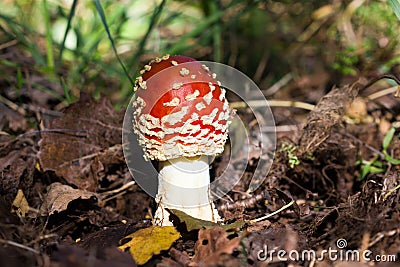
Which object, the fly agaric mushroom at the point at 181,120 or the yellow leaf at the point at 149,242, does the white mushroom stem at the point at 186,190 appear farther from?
the yellow leaf at the point at 149,242

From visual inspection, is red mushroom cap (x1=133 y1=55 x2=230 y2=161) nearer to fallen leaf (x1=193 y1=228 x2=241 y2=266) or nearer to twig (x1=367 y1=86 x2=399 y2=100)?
fallen leaf (x1=193 y1=228 x2=241 y2=266)

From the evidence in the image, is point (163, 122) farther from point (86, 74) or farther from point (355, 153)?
point (86, 74)

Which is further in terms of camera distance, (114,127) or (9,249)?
(114,127)

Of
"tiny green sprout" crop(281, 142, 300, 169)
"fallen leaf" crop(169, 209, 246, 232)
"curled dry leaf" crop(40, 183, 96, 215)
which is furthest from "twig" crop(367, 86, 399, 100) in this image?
"curled dry leaf" crop(40, 183, 96, 215)

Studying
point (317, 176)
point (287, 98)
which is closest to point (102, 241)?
point (317, 176)

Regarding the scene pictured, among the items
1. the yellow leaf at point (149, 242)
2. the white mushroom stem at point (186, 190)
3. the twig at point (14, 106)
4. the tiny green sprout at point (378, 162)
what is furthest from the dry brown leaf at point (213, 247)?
the twig at point (14, 106)
